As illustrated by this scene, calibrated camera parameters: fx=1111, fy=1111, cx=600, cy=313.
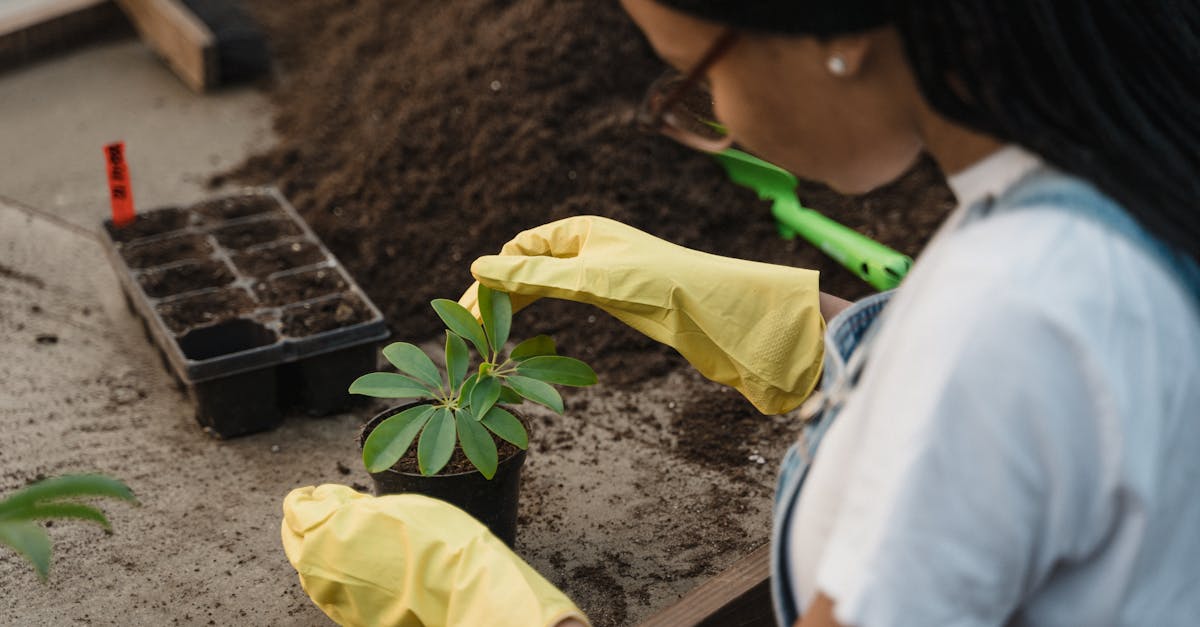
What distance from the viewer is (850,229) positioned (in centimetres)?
271

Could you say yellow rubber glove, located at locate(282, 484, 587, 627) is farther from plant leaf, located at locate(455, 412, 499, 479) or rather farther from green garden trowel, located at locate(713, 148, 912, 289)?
green garden trowel, located at locate(713, 148, 912, 289)

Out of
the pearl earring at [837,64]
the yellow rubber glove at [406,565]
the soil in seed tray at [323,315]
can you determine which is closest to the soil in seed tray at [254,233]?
the soil in seed tray at [323,315]

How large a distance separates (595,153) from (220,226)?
36.8 inches

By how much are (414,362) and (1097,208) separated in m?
1.03

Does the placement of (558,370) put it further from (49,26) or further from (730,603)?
(49,26)

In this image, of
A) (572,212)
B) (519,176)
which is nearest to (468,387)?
(572,212)

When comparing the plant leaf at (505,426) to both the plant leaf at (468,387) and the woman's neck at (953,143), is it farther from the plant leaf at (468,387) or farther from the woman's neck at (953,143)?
the woman's neck at (953,143)

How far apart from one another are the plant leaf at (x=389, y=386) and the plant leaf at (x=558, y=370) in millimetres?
145

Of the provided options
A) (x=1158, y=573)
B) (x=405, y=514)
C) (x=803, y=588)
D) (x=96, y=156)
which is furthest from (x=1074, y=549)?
(x=96, y=156)

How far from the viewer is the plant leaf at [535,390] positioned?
1487 mm

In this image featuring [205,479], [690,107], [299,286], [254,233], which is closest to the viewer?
[690,107]

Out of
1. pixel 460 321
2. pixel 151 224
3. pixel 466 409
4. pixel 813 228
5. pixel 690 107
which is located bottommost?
pixel 151 224

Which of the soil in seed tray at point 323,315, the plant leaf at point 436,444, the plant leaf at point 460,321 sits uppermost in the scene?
the plant leaf at point 460,321

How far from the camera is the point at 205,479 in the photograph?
6.72 ft
